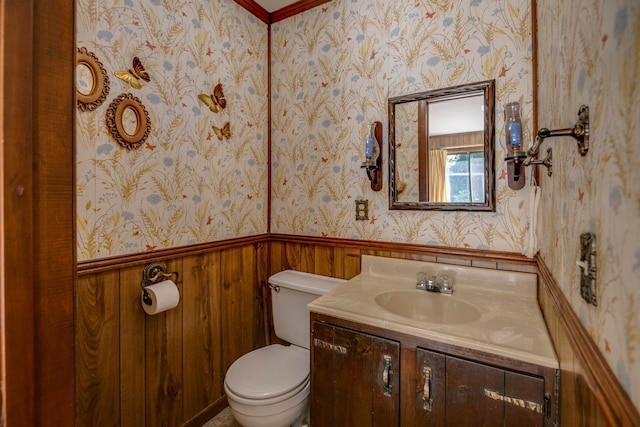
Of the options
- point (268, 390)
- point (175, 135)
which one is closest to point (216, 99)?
point (175, 135)

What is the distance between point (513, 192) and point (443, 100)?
0.57 meters

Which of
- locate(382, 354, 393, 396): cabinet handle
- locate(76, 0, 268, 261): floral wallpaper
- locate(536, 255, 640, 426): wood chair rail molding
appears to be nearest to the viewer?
locate(536, 255, 640, 426): wood chair rail molding

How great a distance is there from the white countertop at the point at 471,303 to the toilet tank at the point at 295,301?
0.22m

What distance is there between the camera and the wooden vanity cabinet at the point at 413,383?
0.89 m

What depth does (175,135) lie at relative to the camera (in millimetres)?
1512

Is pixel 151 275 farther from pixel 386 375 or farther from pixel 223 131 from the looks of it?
pixel 386 375

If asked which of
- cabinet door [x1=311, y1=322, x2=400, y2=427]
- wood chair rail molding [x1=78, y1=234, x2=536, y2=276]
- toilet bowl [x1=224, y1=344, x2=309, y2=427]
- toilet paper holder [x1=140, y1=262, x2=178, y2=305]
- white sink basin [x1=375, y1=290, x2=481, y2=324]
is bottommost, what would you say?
toilet bowl [x1=224, y1=344, x2=309, y2=427]

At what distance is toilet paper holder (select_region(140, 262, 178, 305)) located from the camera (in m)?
1.37

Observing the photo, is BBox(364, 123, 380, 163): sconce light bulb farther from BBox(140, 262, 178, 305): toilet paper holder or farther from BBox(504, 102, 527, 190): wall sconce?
BBox(140, 262, 178, 305): toilet paper holder

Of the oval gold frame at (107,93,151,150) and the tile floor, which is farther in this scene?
the tile floor

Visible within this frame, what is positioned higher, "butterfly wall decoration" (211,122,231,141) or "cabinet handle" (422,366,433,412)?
"butterfly wall decoration" (211,122,231,141)

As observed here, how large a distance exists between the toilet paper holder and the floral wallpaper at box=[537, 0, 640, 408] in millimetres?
1500

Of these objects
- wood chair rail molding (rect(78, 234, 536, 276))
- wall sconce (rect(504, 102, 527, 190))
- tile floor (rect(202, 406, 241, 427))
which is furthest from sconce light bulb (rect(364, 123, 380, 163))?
tile floor (rect(202, 406, 241, 427))

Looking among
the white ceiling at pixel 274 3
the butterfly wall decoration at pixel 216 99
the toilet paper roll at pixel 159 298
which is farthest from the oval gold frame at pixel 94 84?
the white ceiling at pixel 274 3
